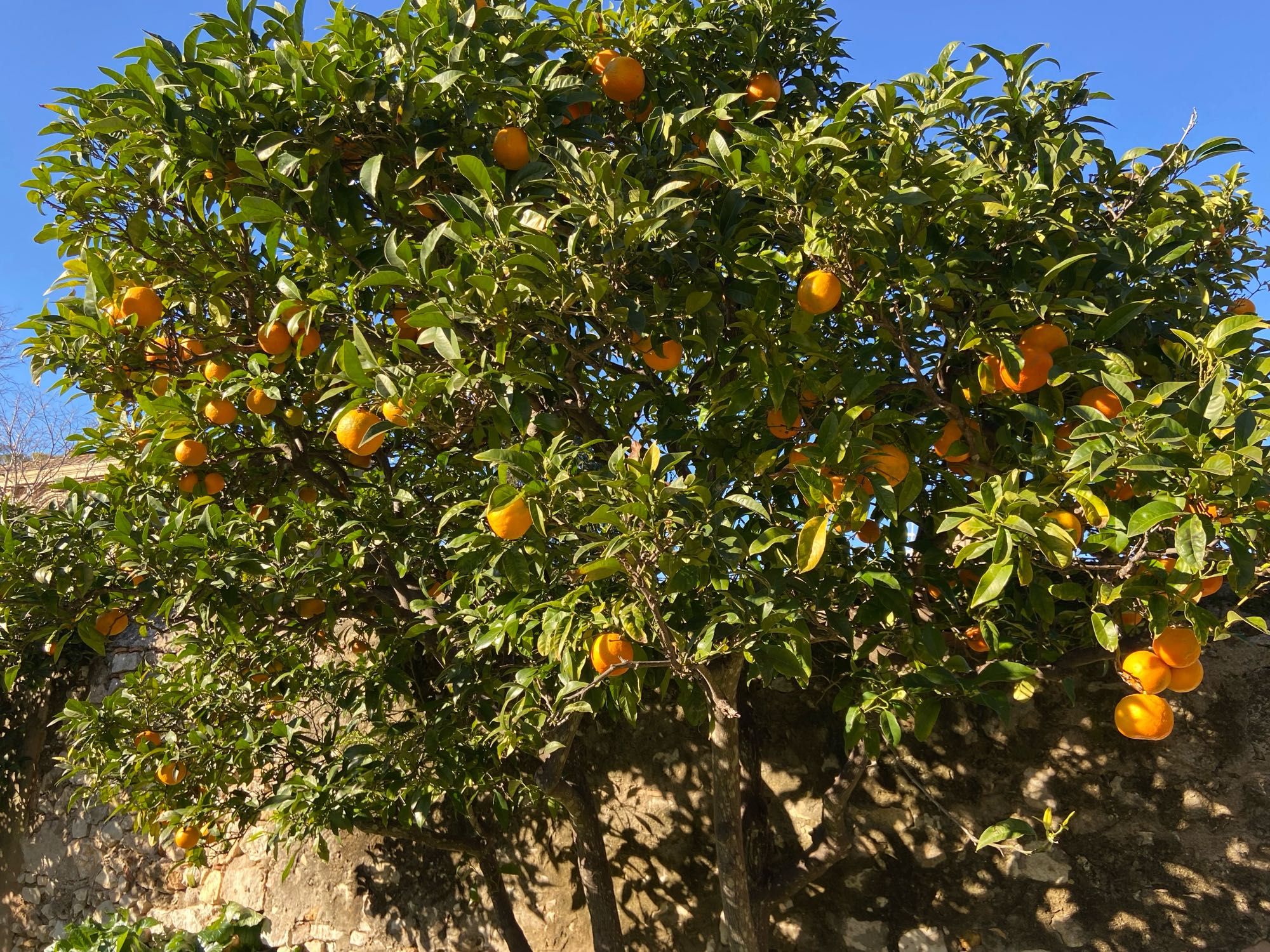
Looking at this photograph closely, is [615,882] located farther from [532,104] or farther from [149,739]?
[532,104]

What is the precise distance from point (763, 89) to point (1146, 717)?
1665 millimetres

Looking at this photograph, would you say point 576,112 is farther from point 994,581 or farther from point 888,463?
point 994,581

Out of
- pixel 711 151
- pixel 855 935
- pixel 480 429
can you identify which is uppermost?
pixel 711 151

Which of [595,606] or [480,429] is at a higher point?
[480,429]

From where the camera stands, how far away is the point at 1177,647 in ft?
5.19

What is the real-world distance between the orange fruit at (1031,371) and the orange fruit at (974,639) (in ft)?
2.16

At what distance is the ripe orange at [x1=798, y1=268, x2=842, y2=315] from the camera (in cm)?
162

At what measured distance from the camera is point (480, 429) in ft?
5.95

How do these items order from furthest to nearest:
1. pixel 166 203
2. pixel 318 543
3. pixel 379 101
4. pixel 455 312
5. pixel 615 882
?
pixel 615 882 < pixel 318 543 < pixel 166 203 < pixel 379 101 < pixel 455 312

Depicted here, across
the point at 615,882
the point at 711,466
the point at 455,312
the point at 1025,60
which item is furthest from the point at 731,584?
the point at 615,882

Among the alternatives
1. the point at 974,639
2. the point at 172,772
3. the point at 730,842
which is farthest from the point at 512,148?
the point at 172,772

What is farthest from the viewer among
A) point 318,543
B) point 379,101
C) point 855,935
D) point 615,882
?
point 615,882

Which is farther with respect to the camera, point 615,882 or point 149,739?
point 615,882

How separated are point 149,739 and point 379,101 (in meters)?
2.13
